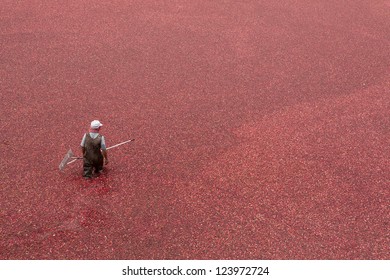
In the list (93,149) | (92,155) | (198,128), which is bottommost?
(198,128)

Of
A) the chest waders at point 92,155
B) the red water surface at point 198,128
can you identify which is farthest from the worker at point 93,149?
the red water surface at point 198,128

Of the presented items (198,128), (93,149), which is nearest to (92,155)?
(93,149)

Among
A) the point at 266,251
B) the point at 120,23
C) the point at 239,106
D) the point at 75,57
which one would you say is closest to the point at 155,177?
the point at 266,251

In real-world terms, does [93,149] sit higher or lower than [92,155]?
higher

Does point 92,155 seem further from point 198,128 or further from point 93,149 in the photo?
point 198,128

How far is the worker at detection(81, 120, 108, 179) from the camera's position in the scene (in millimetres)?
7840

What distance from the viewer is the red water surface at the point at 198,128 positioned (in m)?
7.35

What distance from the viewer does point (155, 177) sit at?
8438mm

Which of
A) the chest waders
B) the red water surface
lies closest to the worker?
the chest waders

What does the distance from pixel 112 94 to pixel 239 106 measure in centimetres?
332

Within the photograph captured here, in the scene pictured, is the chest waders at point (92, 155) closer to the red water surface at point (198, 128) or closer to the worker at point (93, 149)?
the worker at point (93, 149)

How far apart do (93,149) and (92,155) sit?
0.41 ft

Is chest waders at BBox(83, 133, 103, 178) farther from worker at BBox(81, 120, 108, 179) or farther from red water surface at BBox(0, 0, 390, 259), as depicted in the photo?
red water surface at BBox(0, 0, 390, 259)

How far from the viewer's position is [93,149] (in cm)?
791
